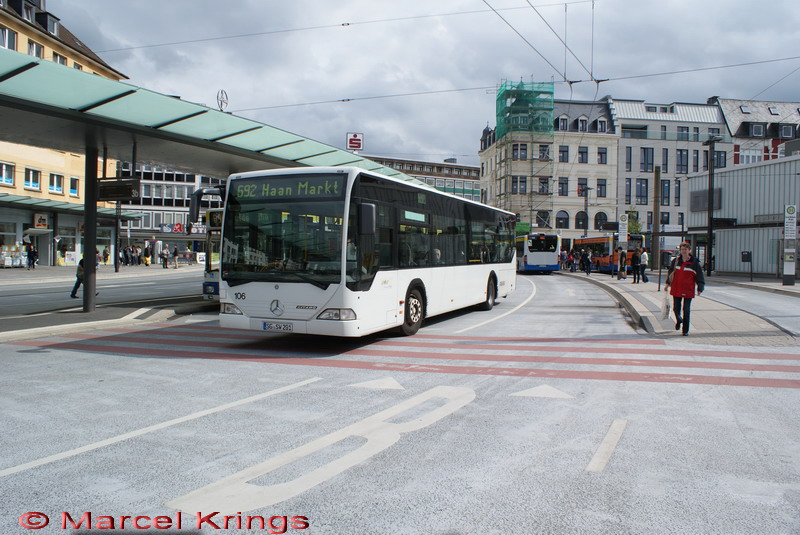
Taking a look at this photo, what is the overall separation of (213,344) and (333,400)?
492cm

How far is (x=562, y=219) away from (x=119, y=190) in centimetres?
6035

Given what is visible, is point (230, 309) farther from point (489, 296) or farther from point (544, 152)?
point (544, 152)

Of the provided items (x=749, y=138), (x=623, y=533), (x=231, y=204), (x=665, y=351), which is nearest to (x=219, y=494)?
(x=623, y=533)

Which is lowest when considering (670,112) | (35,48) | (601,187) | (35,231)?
(35,231)

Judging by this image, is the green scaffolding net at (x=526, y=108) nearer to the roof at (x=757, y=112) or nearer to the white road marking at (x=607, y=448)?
the roof at (x=757, y=112)

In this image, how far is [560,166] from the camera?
68.1 meters

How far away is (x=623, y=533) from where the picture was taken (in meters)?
3.27

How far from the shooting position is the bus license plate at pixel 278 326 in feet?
30.5

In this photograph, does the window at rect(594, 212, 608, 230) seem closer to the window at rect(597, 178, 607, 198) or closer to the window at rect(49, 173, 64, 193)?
the window at rect(597, 178, 607, 198)

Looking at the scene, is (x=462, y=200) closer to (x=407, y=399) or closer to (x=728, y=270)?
(x=407, y=399)

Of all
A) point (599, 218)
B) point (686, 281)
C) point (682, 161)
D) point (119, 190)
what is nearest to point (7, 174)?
point (119, 190)

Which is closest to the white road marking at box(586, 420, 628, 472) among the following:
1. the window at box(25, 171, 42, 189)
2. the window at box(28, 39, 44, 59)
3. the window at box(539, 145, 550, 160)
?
the window at box(25, 171, 42, 189)

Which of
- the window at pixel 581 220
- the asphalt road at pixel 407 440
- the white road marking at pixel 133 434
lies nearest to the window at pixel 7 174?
the asphalt road at pixel 407 440

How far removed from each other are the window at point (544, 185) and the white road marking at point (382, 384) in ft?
207
